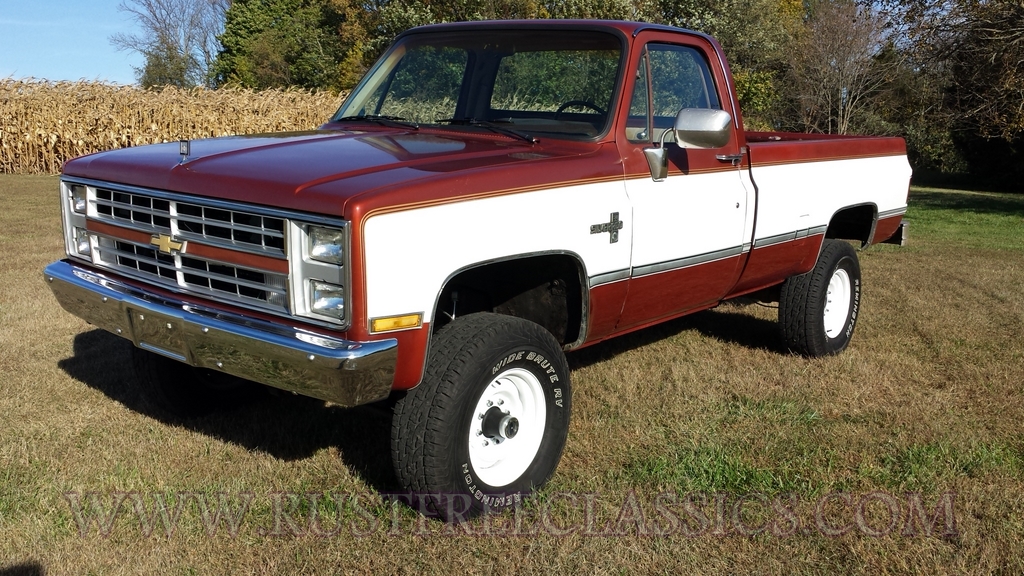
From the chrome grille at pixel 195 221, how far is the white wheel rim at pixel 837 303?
14.2 ft

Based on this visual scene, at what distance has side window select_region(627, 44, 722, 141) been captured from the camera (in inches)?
180

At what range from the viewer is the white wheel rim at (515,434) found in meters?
3.78

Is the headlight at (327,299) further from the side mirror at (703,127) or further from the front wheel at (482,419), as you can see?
the side mirror at (703,127)

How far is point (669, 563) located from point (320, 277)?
169 centimetres

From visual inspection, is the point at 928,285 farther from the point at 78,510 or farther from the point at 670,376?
the point at 78,510

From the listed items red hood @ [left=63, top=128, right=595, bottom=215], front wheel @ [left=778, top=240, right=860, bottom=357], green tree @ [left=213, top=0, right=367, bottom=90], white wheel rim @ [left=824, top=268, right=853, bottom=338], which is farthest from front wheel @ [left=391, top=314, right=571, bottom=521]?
green tree @ [left=213, top=0, right=367, bottom=90]

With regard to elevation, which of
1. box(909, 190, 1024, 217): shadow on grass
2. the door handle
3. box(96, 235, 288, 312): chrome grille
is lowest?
box(909, 190, 1024, 217): shadow on grass

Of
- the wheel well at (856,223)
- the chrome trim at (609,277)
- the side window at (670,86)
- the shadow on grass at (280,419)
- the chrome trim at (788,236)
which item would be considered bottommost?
the shadow on grass at (280,419)

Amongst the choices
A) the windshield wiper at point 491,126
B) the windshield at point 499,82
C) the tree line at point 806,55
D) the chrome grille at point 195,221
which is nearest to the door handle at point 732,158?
the windshield at point 499,82

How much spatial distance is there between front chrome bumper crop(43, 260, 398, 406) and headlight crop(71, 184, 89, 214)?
40 cm

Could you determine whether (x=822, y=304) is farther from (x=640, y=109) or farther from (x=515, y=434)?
(x=515, y=434)

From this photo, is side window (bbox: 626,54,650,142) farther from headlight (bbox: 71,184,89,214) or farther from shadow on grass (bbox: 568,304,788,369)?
headlight (bbox: 71,184,89,214)

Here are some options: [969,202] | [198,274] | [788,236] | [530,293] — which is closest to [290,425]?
[198,274]

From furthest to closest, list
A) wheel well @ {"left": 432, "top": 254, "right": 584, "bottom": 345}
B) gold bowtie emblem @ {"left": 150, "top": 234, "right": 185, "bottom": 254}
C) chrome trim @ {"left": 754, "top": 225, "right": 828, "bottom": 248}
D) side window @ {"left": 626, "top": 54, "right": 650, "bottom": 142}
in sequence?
chrome trim @ {"left": 754, "top": 225, "right": 828, "bottom": 248}
side window @ {"left": 626, "top": 54, "right": 650, "bottom": 142}
wheel well @ {"left": 432, "top": 254, "right": 584, "bottom": 345}
gold bowtie emblem @ {"left": 150, "top": 234, "right": 185, "bottom": 254}
